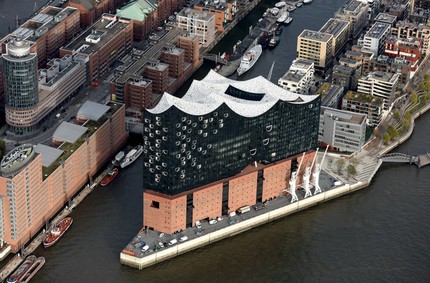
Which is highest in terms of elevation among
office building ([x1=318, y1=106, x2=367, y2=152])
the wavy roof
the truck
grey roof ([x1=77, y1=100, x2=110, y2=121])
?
the wavy roof

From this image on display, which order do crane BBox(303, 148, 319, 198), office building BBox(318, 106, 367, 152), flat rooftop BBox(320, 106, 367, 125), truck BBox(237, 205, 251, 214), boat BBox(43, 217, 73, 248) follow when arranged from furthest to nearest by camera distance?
flat rooftop BBox(320, 106, 367, 125), office building BBox(318, 106, 367, 152), crane BBox(303, 148, 319, 198), truck BBox(237, 205, 251, 214), boat BBox(43, 217, 73, 248)

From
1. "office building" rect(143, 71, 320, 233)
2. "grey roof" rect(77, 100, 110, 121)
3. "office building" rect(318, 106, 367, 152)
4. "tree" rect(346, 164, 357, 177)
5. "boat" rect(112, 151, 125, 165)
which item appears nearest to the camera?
"office building" rect(143, 71, 320, 233)

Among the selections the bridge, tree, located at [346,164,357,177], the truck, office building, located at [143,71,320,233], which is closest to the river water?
tree, located at [346,164,357,177]

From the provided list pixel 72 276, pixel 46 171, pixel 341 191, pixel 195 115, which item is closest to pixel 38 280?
pixel 72 276

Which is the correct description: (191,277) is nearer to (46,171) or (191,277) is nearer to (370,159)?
(46,171)

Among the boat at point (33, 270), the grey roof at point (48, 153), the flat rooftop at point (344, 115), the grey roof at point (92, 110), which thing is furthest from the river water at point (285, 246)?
the flat rooftop at point (344, 115)

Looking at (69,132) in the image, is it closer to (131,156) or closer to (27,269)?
Result: (131,156)

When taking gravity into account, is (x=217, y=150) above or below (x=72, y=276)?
above

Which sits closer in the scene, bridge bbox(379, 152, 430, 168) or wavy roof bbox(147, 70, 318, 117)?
wavy roof bbox(147, 70, 318, 117)

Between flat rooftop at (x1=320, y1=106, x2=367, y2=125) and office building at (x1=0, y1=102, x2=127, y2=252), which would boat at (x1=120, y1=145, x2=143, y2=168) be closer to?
office building at (x1=0, y1=102, x2=127, y2=252)
